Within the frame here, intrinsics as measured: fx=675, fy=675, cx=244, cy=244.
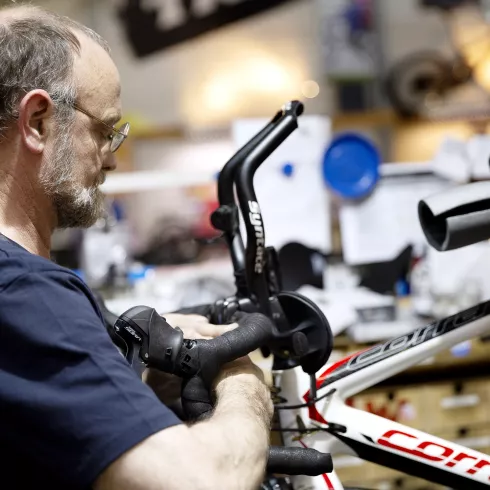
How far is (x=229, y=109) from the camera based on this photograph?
4.25 m

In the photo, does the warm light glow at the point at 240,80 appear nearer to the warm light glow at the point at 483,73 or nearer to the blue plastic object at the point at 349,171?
the warm light glow at the point at 483,73

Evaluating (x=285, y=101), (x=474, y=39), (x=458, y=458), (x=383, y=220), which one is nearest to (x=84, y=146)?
(x=458, y=458)

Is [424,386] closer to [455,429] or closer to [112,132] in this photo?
[455,429]

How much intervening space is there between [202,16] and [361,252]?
2582 millimetres

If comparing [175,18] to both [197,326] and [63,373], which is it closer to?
[197,326]

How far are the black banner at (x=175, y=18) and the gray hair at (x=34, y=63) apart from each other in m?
3.37

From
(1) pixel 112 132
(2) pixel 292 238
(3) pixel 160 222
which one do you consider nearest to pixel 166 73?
(3) pixel 160 222

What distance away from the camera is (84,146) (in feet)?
3.01

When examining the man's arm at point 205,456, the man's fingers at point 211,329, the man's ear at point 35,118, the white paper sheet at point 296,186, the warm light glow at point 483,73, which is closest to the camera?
the man's arm at point 205,456

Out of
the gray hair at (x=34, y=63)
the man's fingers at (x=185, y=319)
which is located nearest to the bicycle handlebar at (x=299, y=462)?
the man's fingers at (x=185, y=319)

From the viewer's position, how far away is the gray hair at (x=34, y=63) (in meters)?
0.86

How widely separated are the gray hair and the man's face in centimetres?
2

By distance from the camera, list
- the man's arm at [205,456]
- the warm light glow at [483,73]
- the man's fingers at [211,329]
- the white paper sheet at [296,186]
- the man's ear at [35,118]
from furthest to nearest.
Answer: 1. the warm light glow at [483,73]
2. the white paper sheet at [296,186]
3. the man's fingers at [211,329]
4. the man's ear at [35,118]
5. the man's arm at [205,456]

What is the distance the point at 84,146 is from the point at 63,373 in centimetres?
35
